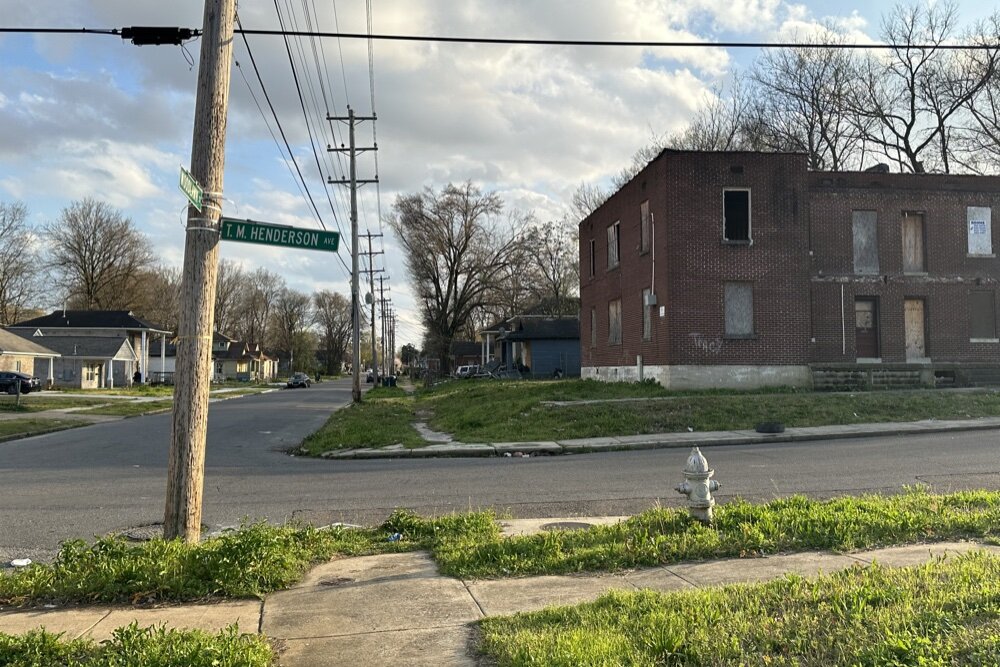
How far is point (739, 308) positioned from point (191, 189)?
21615mm

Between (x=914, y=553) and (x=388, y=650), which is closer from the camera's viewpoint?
(x=388, y=650)

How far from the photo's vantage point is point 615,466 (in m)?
13.3

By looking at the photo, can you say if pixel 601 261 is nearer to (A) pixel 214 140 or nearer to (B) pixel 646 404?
(B) pixel 646 404

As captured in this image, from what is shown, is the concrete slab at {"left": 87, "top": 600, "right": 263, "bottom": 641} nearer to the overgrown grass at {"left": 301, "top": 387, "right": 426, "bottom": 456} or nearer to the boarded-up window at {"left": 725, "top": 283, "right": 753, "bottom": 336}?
the overgrown grass at {"left": 301, "top": 387, "right": 426, "bottom": 456}

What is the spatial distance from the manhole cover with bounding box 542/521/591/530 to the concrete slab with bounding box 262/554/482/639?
1.86 meters

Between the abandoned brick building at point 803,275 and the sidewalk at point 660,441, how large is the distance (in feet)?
21.9

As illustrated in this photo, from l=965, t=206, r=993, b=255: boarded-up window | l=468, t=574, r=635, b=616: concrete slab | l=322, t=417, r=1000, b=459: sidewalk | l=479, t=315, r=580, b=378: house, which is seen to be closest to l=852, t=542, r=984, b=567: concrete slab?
l=468, t=574, r=635, b=616: concrete slab

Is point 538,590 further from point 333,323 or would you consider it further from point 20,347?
point 333,323

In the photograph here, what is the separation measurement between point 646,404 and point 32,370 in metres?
55.6

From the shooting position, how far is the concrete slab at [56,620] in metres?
4.91

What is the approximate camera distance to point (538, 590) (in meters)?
5.59

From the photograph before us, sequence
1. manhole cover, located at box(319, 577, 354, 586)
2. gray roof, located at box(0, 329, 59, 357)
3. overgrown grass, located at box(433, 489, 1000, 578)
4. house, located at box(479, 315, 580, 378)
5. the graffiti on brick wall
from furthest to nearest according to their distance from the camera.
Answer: gray roof, located at box(0, 329, 59, 357) < house, located at box(479, 315, 580, 378) < the graffiti on brick wall < overgrown grass, located at box(433, 489, 1000, 578) < manhole cover, located at box(319, 577, 354, 586)

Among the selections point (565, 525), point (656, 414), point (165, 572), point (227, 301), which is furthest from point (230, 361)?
point (165, 572)

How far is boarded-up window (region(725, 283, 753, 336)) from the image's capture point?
81.6ft
